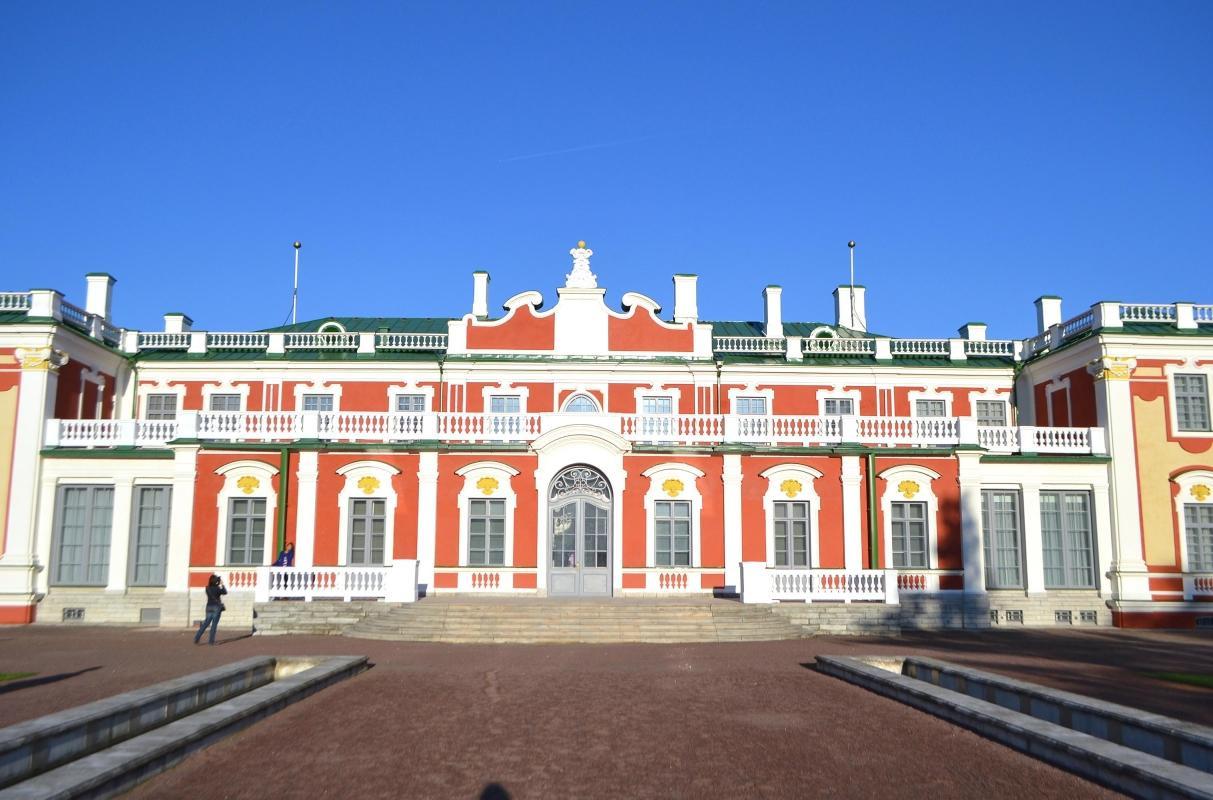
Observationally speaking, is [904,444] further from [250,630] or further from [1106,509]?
[250,630]

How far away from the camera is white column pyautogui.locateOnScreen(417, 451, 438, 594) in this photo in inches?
998

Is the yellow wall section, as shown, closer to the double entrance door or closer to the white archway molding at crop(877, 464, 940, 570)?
the white archway molding at crop(877, 464, 940, 570)

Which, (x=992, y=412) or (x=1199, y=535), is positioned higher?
(x=992, y=412)

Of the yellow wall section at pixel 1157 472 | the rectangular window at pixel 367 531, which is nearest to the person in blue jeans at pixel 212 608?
the rectangular window at pixel 367 531

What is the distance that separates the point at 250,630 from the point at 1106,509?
22314 mm

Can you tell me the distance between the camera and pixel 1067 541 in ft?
87.6

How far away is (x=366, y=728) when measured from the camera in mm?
11227

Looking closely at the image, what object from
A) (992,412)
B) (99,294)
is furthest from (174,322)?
(992,412)

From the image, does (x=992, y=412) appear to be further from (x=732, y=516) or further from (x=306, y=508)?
(x=306, y=508)

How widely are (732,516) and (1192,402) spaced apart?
1334cm

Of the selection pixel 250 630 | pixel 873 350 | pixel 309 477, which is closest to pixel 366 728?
pixel 250 630

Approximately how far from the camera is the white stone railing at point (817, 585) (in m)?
23.1

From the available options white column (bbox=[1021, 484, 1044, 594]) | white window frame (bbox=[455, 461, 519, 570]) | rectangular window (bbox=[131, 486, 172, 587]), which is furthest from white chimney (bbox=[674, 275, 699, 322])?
rectangular window (bbox=[131, 486, 172, 587])

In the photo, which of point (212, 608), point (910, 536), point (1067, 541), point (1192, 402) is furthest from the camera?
point (1192, 402)
